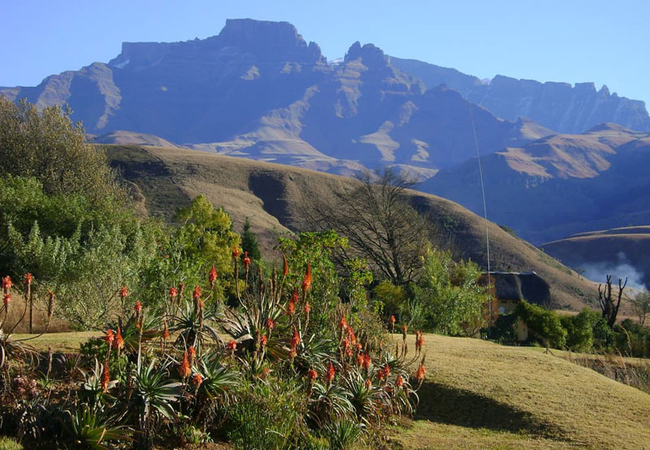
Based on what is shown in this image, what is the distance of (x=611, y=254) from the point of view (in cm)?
11056

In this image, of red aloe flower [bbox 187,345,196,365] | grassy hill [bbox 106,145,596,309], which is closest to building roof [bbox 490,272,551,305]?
grassy hill [bbox 106,145,596,309]

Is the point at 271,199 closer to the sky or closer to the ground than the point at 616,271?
closer to the sky

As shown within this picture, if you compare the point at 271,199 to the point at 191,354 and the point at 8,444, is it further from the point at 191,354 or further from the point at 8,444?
the point at 8,444

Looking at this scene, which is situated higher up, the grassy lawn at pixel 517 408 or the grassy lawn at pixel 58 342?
the grassy lawn at pixel 58 342

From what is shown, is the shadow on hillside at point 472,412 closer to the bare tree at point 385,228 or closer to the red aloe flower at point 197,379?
the red aloe flower at point 197,379

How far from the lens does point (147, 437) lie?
7363 millimetres

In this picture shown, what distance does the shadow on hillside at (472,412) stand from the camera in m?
9.76

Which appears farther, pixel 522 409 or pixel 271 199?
pixel 271 199

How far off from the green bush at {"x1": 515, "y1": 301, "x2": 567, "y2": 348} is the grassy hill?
38.0 meters

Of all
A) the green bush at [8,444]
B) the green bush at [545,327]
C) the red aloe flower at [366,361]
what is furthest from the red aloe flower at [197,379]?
the green bush at [545,327]

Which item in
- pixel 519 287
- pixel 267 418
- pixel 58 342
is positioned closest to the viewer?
pixel 267 418

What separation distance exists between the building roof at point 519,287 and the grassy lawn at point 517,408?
115 feet

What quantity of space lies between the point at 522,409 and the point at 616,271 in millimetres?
104471

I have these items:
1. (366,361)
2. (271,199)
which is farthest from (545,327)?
(271,199)
